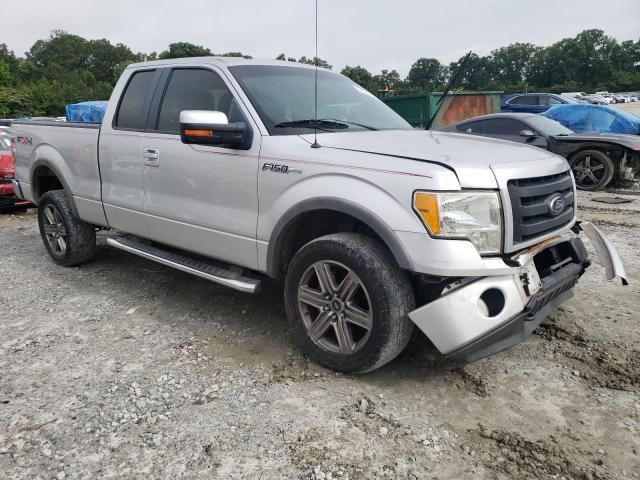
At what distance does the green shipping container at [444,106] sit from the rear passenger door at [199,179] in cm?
1031

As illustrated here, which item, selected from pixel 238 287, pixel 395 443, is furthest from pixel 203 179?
pixel 395 443

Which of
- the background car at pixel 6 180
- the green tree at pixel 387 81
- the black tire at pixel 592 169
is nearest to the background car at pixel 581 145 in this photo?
the black tire at pixel 592 169

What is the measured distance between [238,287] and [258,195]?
63 centimetres

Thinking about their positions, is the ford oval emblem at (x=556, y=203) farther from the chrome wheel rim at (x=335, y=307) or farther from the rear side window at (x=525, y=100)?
the rear side window at (x=525, y=100)

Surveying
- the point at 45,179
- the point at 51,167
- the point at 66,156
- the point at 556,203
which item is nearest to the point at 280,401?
the point at 556,203

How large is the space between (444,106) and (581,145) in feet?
17.7

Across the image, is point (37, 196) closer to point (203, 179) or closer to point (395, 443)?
point (203, 179)

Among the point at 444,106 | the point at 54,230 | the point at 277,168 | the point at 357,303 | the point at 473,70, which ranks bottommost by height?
the point at 54,230

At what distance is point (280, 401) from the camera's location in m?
2.97

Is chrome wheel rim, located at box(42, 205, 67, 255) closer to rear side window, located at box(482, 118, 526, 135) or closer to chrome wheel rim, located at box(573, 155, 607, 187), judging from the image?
rear side window, located at box(482, 118, 526, 135)

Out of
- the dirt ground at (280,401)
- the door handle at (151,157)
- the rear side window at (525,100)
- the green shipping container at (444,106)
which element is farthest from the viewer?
the rear side window at (525,100)

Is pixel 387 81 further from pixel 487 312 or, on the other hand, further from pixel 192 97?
pixel 487 312

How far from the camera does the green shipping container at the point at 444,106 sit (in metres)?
13.8

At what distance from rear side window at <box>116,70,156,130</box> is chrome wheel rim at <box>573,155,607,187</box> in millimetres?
8314
